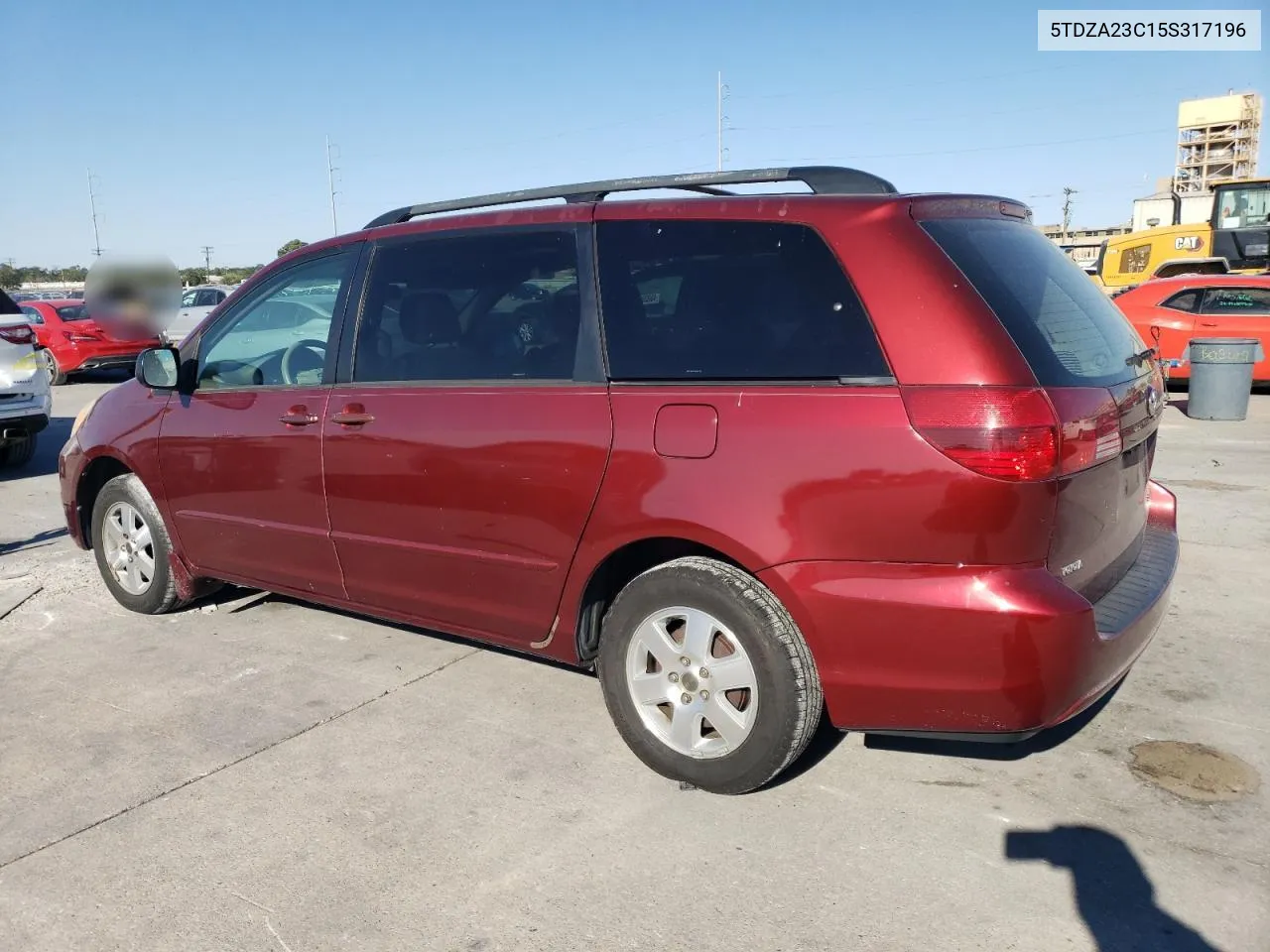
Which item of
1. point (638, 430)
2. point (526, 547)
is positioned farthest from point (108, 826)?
point (638, 430)

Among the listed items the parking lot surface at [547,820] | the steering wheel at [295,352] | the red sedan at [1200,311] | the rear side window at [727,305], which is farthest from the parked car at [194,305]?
Result: the rear side window at [727,305]

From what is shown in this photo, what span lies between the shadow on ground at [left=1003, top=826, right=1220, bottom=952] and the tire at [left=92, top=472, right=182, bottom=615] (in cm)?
398

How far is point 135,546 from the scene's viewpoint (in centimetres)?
518

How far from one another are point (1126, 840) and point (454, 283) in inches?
113

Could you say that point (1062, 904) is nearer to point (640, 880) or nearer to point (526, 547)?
point (640, 880)

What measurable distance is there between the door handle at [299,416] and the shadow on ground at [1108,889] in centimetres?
294

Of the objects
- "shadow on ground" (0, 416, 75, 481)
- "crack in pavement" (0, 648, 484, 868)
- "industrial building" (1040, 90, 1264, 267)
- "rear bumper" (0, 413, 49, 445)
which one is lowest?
"crack in pavement" (0, 648, 484, 868)

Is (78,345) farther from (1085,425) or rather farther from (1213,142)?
(1213,142)

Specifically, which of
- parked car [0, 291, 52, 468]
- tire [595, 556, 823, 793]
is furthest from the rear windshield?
parked car [0, 291, 52, 468]

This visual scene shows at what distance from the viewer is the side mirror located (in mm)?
4773

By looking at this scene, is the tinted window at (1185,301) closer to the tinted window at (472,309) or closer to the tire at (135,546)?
the tinted window at (472,309)

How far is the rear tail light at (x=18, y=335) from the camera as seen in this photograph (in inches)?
361

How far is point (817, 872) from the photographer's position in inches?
114

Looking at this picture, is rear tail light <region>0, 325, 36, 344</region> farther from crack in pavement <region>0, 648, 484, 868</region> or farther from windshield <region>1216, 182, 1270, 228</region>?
windshield <region>1216, 182, 1270, 228</region>
